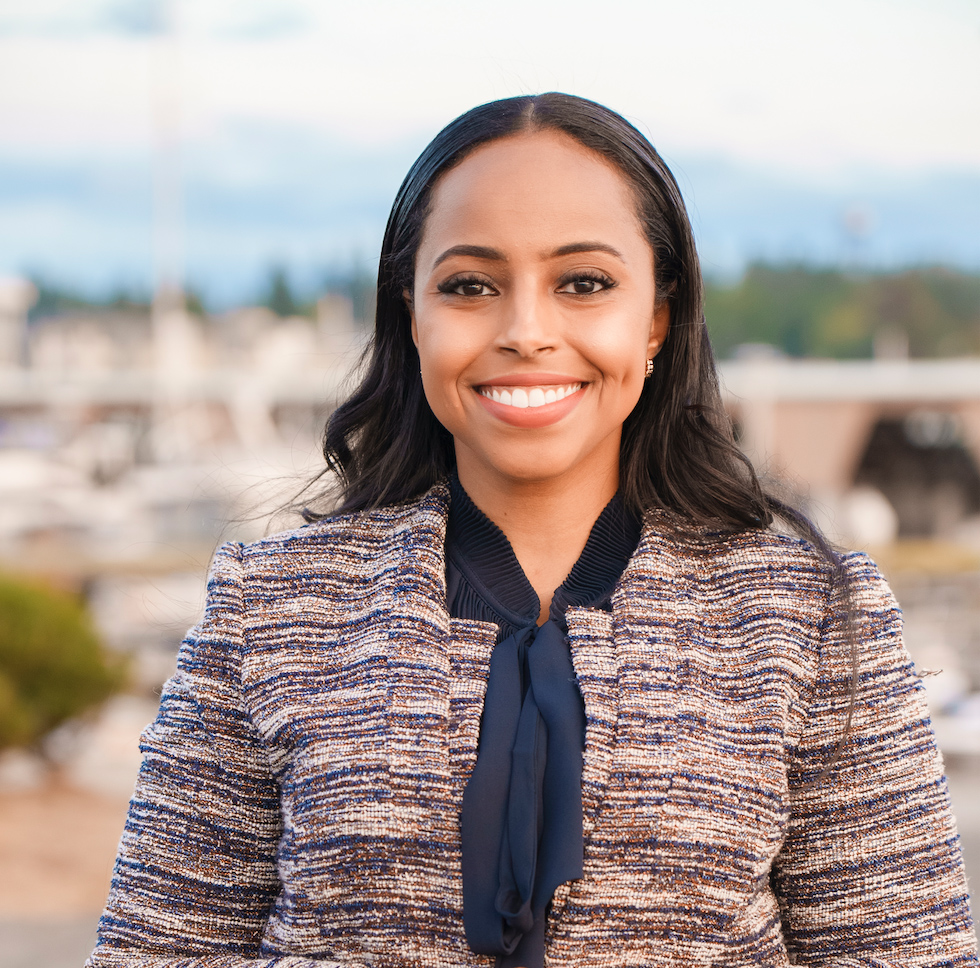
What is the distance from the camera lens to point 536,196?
1.50 meters

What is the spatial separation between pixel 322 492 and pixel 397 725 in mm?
611

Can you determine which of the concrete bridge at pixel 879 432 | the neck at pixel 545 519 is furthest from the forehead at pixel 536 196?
the concrete bridge at pixel 879 432

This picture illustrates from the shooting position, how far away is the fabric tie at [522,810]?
136 centimetres

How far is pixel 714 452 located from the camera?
178 cm

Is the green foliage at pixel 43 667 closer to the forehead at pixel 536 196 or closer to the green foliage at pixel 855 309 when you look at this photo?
the forehead at pixel 536 196

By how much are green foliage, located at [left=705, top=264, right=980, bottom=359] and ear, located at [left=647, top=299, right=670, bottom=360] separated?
1419 inches

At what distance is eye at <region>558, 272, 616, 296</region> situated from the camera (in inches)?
59.4

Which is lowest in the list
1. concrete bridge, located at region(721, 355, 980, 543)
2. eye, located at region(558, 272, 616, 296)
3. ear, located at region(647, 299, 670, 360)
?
eye, located at region(558, 272, 616, 296)

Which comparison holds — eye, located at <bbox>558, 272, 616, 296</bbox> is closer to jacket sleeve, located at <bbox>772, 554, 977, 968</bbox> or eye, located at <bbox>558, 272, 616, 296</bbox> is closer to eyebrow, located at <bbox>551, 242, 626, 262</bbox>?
eyebrow, located at <bbox>551, 242, 626, 262</bbox>

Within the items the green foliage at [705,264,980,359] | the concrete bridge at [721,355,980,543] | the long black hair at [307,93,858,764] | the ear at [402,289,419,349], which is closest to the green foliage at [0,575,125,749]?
the long black hair at [307,93,858,764]

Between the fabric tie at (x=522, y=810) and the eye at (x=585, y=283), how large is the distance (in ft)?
1.53

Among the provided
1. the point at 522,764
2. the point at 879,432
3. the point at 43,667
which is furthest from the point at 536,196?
the point at 879,432

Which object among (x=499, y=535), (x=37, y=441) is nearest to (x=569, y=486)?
(x=499, y=535)

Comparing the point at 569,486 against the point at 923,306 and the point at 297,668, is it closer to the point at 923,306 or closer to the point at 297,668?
the point at 297,668
